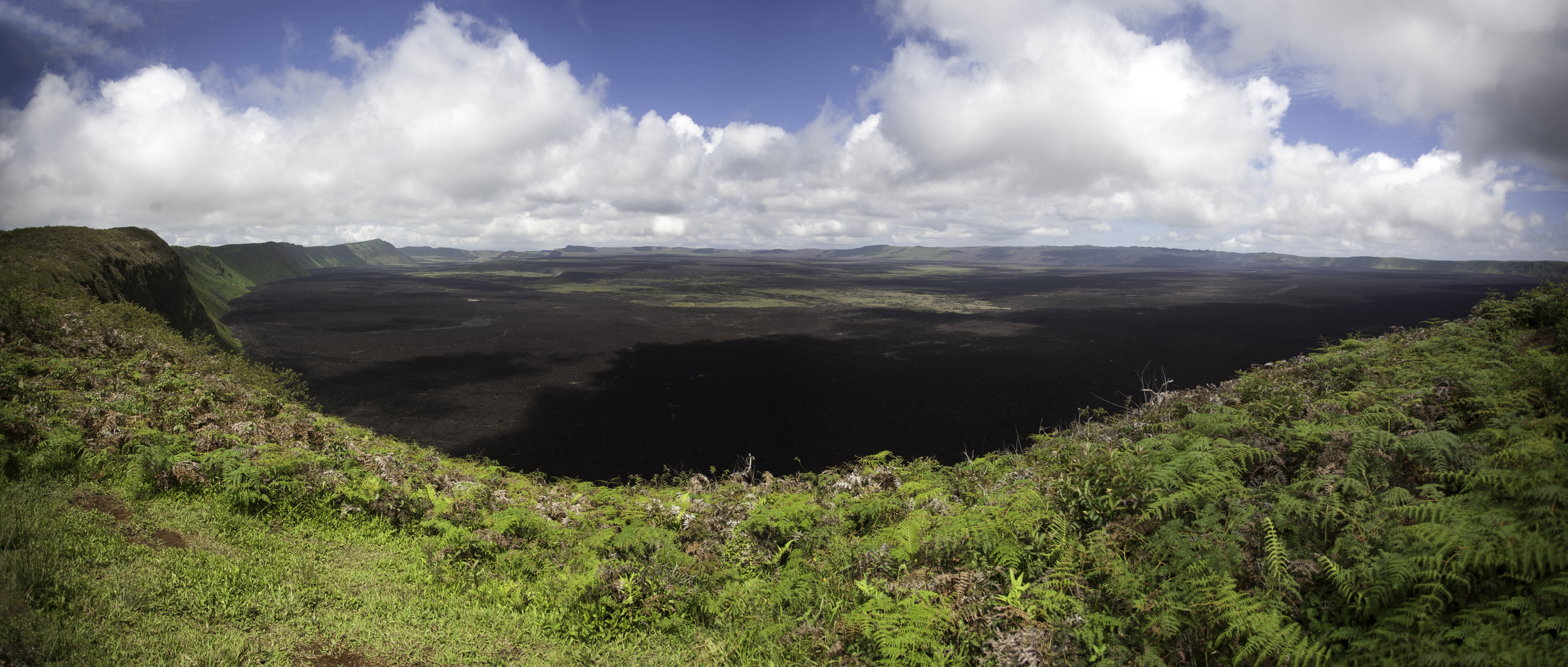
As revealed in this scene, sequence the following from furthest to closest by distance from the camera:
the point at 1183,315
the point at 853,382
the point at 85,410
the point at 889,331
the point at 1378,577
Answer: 1. the point at 1183,315
2. the point at 889,331
3. the point at 853,382
4. the point at 85,410
5. the point at 1378,577

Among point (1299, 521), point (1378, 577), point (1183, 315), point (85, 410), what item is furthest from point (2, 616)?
point (1183, 315)

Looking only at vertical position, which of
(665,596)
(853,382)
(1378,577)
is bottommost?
(853,382)

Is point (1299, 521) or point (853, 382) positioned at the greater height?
point (1299, 521)

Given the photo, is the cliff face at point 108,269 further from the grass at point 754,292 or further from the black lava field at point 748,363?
the grass at point 754,292

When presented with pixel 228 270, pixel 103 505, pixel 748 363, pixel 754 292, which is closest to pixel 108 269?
pixel 748 363

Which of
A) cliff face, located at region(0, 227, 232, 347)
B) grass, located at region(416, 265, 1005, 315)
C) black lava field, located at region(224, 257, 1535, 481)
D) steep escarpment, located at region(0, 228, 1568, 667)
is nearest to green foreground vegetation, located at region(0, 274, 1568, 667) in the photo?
steep escarpment, located at region(0, 228, 1568, 667)

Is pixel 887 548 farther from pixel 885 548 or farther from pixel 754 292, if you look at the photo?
pixel 754 292

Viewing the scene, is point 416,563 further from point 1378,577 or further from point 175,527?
point 1378,577
